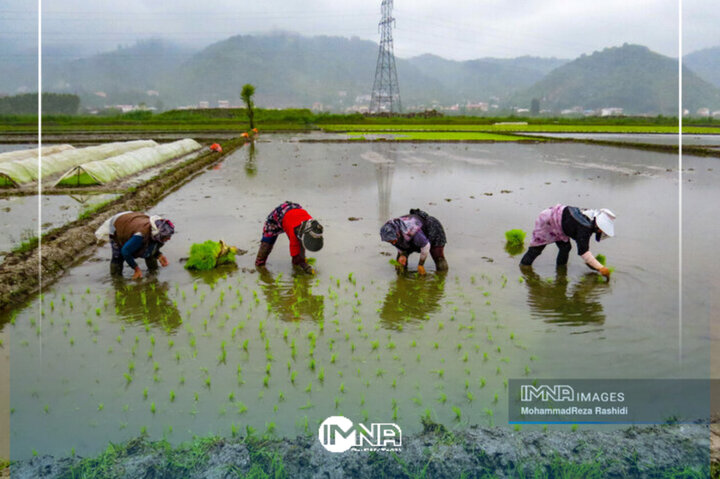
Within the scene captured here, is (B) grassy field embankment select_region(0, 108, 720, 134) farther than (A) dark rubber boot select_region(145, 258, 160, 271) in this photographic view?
Yes

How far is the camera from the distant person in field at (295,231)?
6.23 metres

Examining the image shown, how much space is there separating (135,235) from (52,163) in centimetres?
1232

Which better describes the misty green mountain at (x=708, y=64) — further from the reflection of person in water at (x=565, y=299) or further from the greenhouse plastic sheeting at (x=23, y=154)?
the reflection of person in water at (x=565, y=299)

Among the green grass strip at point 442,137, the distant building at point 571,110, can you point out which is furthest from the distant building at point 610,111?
the green grass strip at point 442,137

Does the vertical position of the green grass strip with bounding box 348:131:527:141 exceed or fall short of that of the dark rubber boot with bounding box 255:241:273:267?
it exceeds it

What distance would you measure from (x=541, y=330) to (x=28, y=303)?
534 cm

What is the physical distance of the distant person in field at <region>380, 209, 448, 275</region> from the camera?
20.2 ft

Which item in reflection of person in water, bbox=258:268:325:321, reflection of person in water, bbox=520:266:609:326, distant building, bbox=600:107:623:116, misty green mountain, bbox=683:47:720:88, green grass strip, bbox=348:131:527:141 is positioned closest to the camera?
reflection of person in water, bbox=520:266:609:326

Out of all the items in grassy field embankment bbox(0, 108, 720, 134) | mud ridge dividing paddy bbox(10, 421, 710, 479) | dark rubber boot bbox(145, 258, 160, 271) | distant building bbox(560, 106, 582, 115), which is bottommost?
mud ridge dividing paddy bbox(10, 421, 710, 479)

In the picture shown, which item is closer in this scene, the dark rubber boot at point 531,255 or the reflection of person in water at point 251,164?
the dark rubber boot at point 531,255

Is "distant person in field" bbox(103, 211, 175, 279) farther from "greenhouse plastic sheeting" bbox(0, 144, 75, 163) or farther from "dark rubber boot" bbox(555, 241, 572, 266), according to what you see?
"greenhouse plastic sheeting" bbox(0, 144, 75, 163)

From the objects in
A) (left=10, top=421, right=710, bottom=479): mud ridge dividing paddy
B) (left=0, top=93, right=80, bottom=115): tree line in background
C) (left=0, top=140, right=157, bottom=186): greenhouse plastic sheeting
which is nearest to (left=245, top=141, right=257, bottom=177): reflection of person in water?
(left=0, top=140, right=157, bottom=186): greenhouse plastic sheeting

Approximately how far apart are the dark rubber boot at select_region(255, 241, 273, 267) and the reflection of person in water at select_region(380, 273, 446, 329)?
172cm

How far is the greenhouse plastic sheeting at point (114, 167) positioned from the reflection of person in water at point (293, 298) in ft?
30.1
